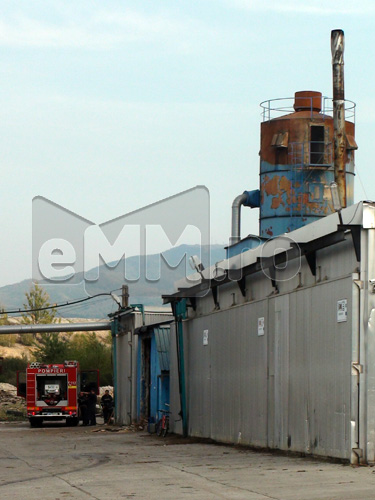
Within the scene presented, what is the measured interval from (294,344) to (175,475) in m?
5.17

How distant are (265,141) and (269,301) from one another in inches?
592

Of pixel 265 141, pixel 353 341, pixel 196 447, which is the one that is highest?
pixel 265 141

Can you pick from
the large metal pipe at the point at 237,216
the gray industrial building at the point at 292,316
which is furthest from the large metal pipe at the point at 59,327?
the gray industrial building at the point at 292,316

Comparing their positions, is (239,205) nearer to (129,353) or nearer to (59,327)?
(129,353)

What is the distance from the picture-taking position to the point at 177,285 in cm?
3153

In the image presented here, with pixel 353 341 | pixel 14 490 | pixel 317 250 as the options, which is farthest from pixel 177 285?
pixel 14 490

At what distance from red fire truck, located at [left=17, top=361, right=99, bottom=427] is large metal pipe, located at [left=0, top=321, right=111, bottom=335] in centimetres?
551

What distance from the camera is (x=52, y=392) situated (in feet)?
148

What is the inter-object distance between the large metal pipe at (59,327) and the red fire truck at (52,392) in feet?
18.1

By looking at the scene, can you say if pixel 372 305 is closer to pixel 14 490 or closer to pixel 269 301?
pixel 269 301

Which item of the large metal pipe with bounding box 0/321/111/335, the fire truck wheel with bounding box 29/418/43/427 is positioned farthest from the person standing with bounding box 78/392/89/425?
the large metal pipe with bounding box 0/321/111/335

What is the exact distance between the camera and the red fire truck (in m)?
44.2

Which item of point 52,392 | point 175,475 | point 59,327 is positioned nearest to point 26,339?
point 59,327

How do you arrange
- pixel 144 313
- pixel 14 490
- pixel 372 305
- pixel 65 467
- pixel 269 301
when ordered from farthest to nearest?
pixel 144 313, pixel 269 301, pixel 65 467, pixel 372 305, pixel 14 490
